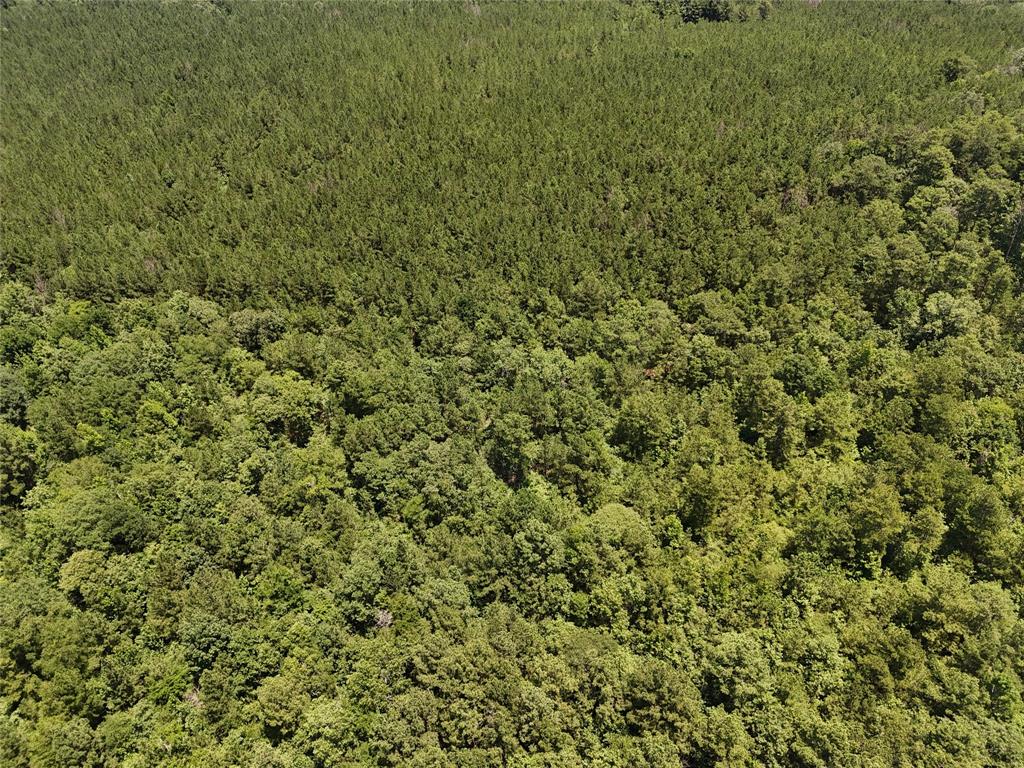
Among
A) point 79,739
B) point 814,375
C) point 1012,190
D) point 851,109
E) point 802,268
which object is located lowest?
point 79,739

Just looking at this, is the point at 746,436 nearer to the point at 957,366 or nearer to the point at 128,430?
the point at 957,366

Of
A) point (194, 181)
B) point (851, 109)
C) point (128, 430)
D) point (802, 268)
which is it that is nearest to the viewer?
point (128, 430)

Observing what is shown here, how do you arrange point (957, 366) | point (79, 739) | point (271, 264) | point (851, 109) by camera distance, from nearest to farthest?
point (79, 739), point (957, 366), point (271, 264), point (851, 109)

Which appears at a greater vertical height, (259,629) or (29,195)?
(29,195)

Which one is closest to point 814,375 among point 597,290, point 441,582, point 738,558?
point 738,558

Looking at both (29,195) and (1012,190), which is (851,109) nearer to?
(1012,190)

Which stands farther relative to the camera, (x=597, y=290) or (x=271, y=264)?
(x=271, y=264)

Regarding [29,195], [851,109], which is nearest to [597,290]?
[851,109]
